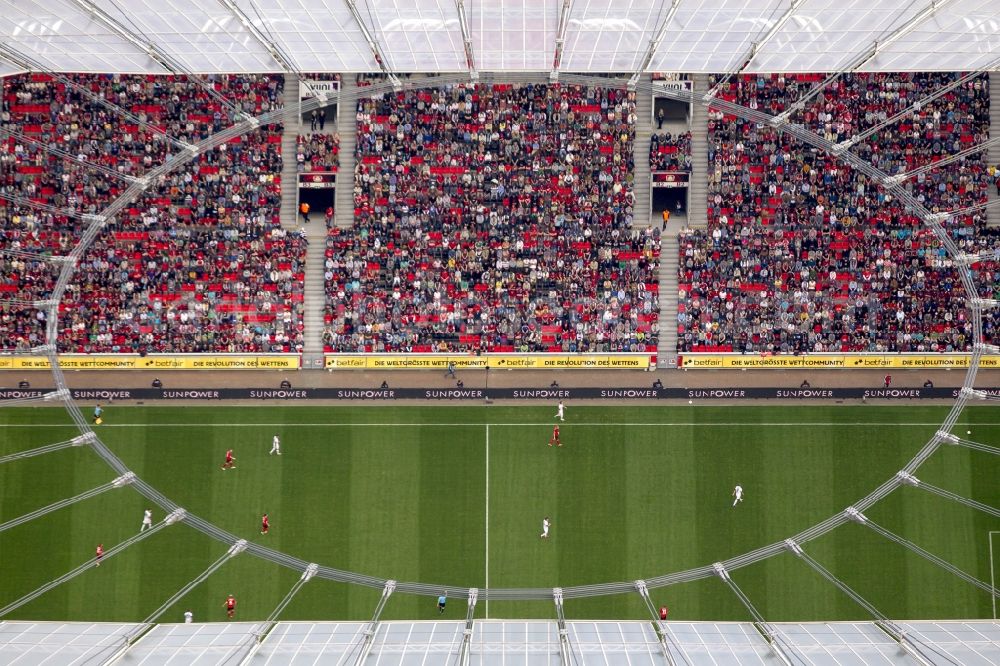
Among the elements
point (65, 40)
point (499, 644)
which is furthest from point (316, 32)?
point (499, 644)

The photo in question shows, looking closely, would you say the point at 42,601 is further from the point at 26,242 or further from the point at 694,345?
the point at 694,345

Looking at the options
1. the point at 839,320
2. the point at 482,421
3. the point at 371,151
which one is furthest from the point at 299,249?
the point at 839,320

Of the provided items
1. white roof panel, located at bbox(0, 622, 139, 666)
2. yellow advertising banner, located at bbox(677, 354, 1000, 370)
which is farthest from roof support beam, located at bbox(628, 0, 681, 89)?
white roof panel, located at bbox(0, 622, 139, 666)

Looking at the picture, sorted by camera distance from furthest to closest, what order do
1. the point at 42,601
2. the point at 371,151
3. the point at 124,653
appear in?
the point at 371,151, the point at 42,601, the point at 124,653

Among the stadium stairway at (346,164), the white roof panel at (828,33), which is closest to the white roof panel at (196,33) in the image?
the stadium stairway at (346,164)

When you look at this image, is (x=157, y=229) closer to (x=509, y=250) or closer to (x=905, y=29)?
(x=509, y=250)

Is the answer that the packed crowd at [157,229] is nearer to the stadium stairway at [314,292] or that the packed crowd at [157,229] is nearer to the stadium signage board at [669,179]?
the stadium stairway at [314,292]
